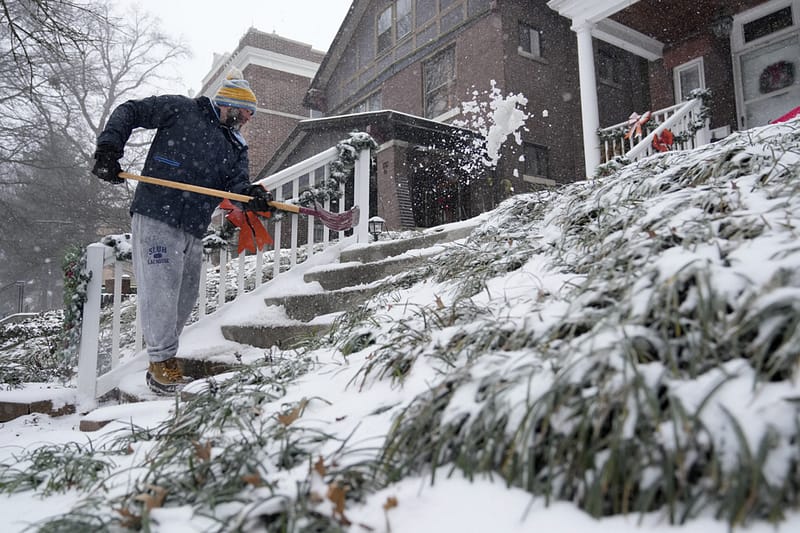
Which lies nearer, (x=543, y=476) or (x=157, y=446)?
(x=543, y=476)

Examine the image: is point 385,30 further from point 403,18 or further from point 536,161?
point 536,161

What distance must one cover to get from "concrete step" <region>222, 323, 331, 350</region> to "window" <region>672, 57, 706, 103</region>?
Answer: 320 inches

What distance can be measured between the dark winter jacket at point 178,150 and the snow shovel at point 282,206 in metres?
0.06

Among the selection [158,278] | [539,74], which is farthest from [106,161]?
[539,74]

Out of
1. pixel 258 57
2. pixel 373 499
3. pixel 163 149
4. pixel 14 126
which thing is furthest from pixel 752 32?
pixel 14 126

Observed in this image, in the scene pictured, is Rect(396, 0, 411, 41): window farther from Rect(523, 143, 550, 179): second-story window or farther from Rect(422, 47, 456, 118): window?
Rect(523, 143, 550, 179): second-story window

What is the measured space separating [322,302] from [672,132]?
5221 millimetres

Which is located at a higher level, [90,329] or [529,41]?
[529,41]

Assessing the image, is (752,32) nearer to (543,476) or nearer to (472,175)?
(472,175)

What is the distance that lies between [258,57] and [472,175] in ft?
40.2

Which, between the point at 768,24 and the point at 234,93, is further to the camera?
the point at 768,24

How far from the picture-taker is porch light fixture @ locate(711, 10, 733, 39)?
7746mm

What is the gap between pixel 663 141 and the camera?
5.57 metres

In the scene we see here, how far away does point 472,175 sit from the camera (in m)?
10.4
